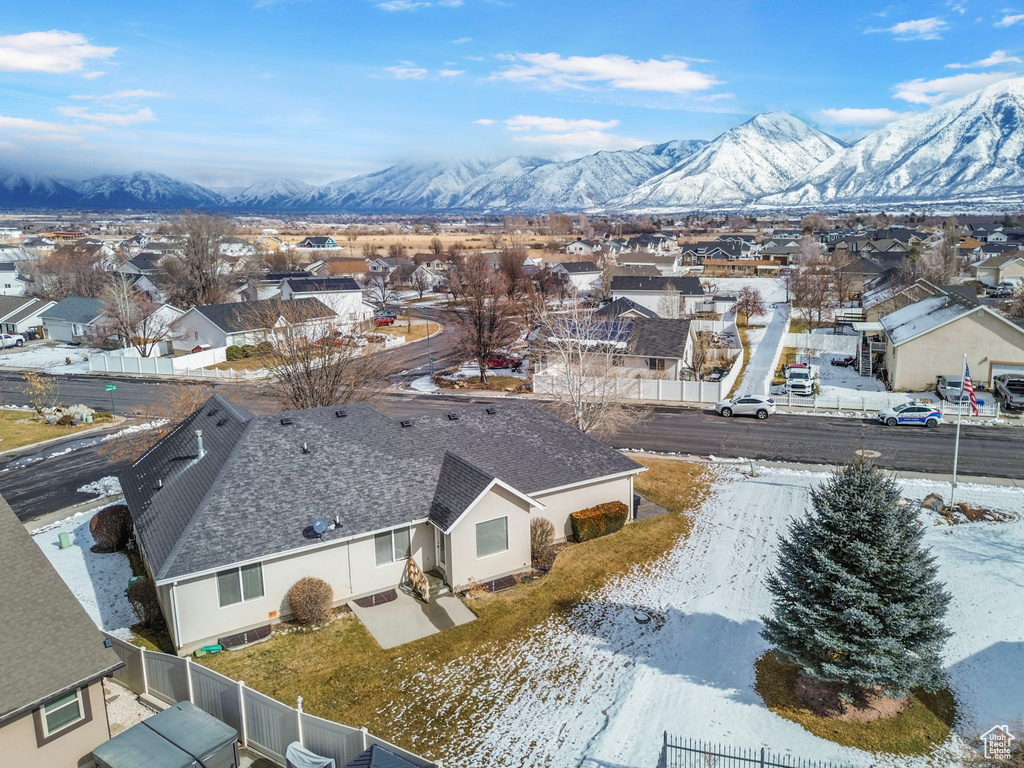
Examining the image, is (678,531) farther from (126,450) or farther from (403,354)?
(403,354)

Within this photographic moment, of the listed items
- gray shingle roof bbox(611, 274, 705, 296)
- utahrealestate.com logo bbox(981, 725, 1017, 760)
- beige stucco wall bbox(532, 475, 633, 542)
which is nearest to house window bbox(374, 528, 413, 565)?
beige stucco wall bbox(532, 475, 633, 542)

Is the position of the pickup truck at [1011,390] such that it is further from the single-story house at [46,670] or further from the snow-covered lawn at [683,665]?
the single-story house at [46,670]

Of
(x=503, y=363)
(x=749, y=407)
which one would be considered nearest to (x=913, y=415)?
(x=749, y=407)

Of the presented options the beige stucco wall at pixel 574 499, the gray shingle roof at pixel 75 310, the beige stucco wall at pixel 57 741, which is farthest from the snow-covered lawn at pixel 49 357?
the beige stucco wall at pixel 57 741

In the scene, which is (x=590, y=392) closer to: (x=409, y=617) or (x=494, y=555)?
(x=494, y=555)

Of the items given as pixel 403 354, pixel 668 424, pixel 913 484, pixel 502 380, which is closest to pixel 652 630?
pixel 913 484

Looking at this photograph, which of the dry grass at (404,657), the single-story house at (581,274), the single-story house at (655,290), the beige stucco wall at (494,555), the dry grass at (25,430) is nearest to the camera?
the dry grass at (404,657)
